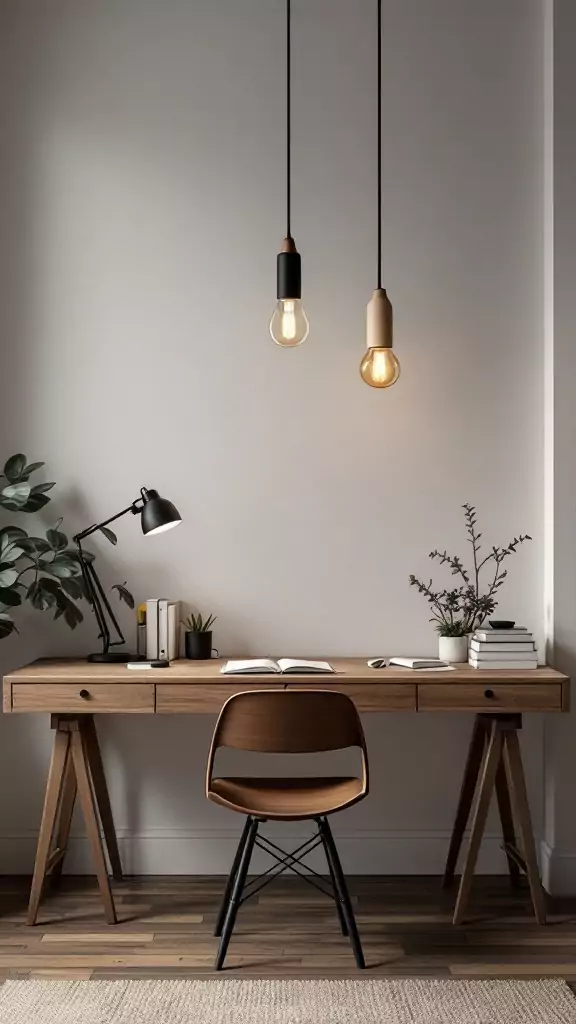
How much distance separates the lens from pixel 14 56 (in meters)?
3.65

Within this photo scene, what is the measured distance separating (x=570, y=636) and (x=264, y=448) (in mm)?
1300

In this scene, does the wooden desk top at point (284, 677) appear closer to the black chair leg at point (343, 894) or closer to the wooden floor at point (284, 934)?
the black chair leg at point (343, 894)

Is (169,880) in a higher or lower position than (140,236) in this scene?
lower

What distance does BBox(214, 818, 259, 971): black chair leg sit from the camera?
277cm

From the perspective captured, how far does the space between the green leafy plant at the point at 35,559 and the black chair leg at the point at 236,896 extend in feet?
3.23

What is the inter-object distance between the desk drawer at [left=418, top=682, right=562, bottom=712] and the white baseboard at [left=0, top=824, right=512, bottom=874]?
725 mm

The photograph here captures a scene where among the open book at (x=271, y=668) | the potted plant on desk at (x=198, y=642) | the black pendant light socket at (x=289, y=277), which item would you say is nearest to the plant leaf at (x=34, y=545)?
the potted plant on desk at (x=198, y=642)

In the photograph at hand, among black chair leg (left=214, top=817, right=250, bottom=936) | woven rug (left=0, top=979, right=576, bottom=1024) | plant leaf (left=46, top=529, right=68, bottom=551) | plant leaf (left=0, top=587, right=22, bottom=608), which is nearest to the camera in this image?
woven rug (left=0, top=979, right=576, bottom=1024)

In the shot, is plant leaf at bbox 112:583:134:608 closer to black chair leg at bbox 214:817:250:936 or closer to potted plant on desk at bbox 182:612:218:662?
potted plant on desk at bbox 182:612:218:662

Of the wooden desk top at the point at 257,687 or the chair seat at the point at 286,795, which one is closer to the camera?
the chair seat at the point at 286,795

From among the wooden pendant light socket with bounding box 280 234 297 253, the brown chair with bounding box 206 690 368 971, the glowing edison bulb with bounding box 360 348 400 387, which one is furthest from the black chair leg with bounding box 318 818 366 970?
the wooden pendant light socket with bounding box 280 234 297 253

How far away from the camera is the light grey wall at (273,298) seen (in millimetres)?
3650

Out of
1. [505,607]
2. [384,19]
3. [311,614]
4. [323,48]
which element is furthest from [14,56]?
[505,607]

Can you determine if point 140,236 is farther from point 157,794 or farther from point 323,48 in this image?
point 157,794
